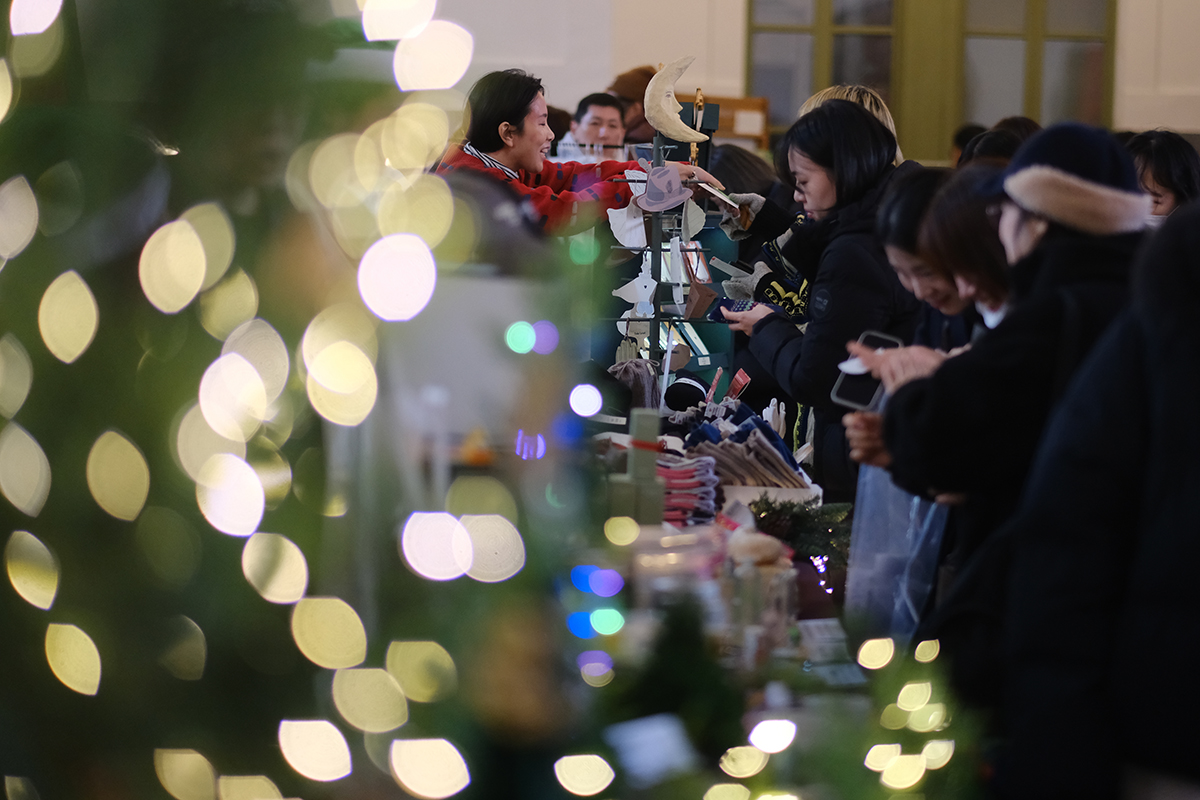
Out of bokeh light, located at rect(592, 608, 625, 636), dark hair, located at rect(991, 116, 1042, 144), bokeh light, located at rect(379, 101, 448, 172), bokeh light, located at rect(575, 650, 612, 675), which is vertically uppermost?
dark hair, located at rect(991, 116, 1042, 144)

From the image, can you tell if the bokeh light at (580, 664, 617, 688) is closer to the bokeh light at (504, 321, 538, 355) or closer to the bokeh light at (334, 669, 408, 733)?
the bokeh light at (334, 669, 408, 733)

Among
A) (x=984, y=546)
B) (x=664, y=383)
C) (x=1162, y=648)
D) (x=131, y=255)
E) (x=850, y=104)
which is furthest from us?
(x=664, y=383)

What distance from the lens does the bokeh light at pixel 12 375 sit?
0.84m

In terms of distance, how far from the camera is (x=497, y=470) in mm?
896

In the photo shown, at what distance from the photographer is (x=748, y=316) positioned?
270 centimetres

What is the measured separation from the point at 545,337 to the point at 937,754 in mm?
571

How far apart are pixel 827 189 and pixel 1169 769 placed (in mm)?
1633

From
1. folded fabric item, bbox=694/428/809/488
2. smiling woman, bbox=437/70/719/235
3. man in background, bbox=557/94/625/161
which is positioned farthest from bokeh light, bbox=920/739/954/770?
man in background, bbox=557/94/625/161

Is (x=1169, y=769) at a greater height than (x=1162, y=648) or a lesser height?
lesser

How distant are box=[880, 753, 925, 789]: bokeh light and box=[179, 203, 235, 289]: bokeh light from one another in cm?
75

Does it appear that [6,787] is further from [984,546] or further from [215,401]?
[984,546]

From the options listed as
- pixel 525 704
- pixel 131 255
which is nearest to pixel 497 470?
pixel 525 704

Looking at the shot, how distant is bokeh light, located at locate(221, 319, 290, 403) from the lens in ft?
2.74

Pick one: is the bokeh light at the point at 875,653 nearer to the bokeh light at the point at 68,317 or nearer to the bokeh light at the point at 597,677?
the bokeh light at the point at 597,677
